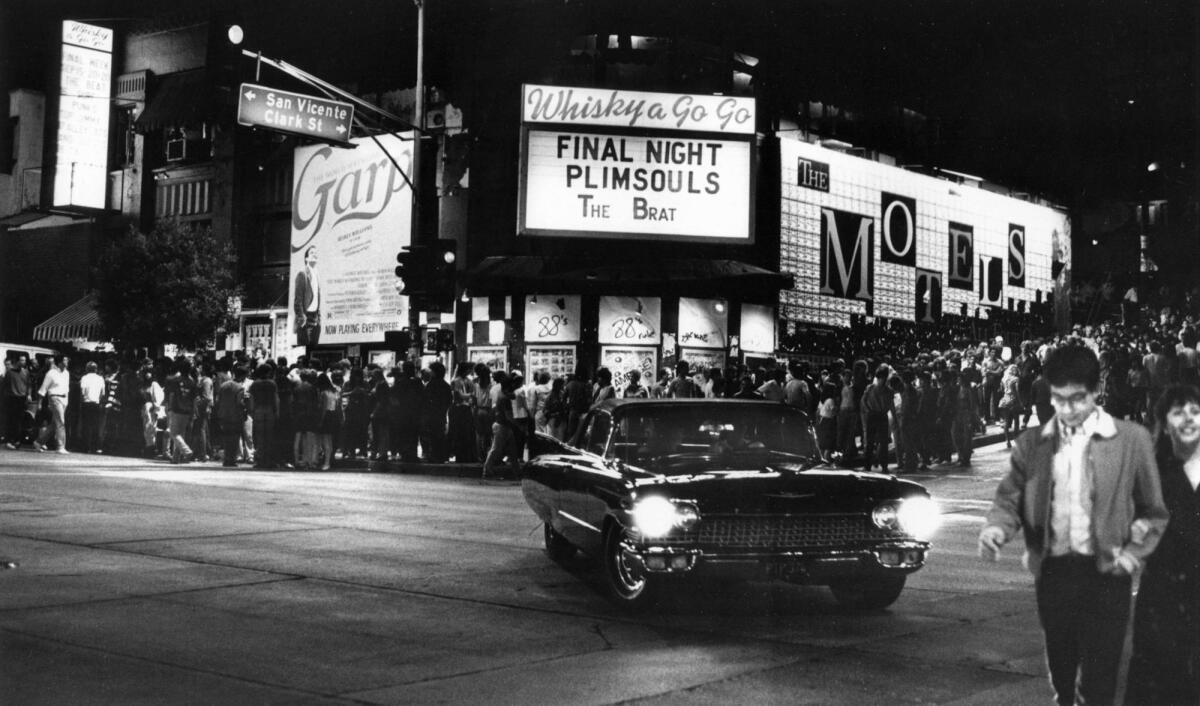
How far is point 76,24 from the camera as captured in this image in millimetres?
45438

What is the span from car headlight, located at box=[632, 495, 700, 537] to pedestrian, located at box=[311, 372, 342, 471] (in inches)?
586

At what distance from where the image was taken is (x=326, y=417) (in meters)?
22.2

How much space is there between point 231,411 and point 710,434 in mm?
15151

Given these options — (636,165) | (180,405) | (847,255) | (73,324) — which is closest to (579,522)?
(180,405)

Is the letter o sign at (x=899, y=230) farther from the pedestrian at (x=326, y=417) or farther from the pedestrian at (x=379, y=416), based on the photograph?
the pedestrian at (x=326, y=417)

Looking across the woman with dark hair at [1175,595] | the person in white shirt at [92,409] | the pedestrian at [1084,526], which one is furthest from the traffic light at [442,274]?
the pedestrian at [1084,526]

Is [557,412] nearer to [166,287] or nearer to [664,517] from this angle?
[664,517]

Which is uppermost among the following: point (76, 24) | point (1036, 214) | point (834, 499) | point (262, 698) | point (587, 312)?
point (76, 24)

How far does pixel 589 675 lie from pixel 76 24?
45129 millimetres

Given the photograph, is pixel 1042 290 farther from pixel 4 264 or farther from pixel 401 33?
pixel 4 264

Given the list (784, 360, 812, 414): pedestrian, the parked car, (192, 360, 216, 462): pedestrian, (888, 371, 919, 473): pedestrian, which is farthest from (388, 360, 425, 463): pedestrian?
the parked car

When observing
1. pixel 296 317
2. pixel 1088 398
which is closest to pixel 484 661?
pixel 1088 398

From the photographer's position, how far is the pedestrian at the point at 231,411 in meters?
22.2

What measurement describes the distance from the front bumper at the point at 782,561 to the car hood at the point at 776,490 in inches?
9.8
